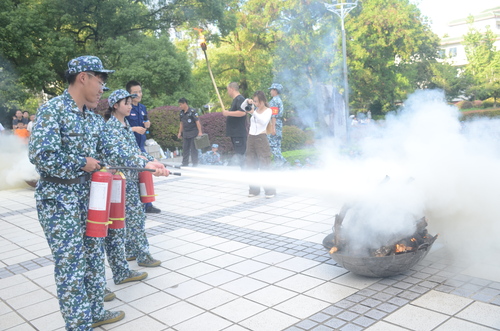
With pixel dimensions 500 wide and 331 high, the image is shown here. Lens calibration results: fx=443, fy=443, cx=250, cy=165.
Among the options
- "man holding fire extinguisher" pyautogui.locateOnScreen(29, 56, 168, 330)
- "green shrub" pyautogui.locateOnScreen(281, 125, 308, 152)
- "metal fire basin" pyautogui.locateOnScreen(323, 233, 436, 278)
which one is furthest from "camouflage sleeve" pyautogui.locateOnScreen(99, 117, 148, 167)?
"green shrub" pyautogui.locateOnScreen(281, 125, 308, 152)

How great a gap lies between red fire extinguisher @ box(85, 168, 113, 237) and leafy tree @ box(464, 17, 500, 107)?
42.4 meters

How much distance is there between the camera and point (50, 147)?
3176 millimetres

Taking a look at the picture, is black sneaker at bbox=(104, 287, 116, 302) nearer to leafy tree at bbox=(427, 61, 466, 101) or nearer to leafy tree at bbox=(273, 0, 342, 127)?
leafy tree at bbox=(273, 0, 342, 127)

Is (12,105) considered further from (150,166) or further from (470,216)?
(470,216)

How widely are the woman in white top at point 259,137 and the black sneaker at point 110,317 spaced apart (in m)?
4.87

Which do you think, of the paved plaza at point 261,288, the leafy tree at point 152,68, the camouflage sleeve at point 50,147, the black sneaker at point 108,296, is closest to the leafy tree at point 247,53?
the leafy tree at point 152,68

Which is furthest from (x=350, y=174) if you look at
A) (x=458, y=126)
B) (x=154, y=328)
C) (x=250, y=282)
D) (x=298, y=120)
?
(x=298, y=120)

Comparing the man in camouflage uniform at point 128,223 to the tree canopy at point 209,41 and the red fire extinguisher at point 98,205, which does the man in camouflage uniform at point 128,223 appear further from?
the tree canopy at point 209,41

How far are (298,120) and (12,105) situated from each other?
1429cm

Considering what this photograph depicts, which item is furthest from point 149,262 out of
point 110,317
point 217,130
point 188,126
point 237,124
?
point 217,130

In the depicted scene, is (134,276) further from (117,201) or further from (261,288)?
(261,288)

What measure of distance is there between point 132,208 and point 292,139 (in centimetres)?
1275

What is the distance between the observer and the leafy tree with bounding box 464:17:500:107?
3919 centimetres

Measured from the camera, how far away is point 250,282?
465 centimetres
